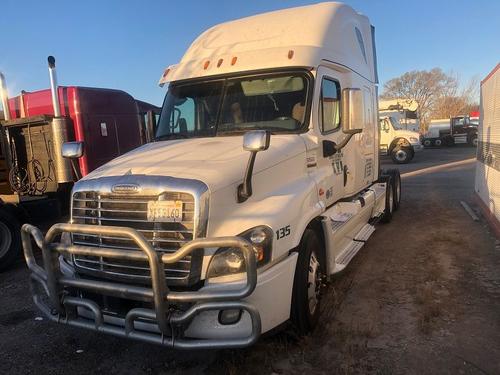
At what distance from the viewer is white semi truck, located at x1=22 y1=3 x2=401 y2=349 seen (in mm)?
3164

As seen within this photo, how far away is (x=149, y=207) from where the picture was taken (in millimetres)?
3338

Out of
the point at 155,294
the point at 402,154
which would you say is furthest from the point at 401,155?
the point at 155,294

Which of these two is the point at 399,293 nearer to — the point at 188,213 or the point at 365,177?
the point at 365,177

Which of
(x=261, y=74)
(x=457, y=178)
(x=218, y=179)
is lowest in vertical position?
(x=457, y=178)

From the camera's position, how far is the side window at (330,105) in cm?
483

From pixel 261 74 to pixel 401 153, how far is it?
20.3 meters

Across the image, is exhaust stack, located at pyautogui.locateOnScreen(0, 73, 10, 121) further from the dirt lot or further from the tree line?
the tree line

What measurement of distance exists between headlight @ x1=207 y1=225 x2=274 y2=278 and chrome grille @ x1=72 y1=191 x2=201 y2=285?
122 mm

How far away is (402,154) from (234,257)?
21973mm

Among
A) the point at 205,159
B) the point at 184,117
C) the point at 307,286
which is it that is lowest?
the point at 307,286

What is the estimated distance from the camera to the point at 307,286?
12.6ft

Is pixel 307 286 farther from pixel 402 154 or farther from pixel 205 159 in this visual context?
pixel 402 154

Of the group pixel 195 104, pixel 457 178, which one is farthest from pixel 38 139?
pixel 457 178

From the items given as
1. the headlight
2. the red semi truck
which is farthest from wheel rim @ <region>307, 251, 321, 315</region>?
the red semi truck
